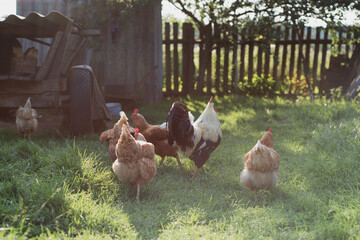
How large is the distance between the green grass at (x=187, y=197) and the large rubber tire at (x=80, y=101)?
0.81 feet

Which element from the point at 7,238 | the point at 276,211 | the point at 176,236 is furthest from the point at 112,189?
the point at 276,211

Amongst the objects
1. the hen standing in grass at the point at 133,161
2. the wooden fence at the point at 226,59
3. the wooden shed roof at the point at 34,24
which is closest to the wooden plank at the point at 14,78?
the wooden shed roof at the point at 34,24

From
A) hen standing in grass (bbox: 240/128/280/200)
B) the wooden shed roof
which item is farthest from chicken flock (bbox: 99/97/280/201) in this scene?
the wooden shed roof

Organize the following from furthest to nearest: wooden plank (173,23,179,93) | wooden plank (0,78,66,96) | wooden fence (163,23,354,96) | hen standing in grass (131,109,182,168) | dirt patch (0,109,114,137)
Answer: wooden plank (173,23,179,93), wooden fence (163,23,354,96), dirt patch (0,109,114,137), wooden plank (0,78,66,96), hen standing in grass (131,109,182,168)

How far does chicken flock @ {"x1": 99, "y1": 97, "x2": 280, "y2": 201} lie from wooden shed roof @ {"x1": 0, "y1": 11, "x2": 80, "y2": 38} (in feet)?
6.54

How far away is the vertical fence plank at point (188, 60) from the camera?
34.3 ft

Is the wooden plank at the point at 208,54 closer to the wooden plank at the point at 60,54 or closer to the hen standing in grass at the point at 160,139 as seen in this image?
the wooden plank at the point at 60,54

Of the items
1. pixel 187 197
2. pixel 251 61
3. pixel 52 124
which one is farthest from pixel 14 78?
pixel 251 61

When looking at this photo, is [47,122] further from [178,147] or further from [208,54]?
[208,54]

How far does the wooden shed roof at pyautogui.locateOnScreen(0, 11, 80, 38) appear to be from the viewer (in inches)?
189

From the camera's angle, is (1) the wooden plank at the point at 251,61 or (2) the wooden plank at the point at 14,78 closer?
(2) the wooden plank at the point at 14,78

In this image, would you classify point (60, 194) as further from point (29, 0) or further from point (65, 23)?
point (29, 0)

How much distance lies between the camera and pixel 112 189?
367cm

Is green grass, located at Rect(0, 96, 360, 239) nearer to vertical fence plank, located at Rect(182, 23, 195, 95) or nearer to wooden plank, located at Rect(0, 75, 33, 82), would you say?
wooden plank, located at Rect(0, 75, 33, 82)
